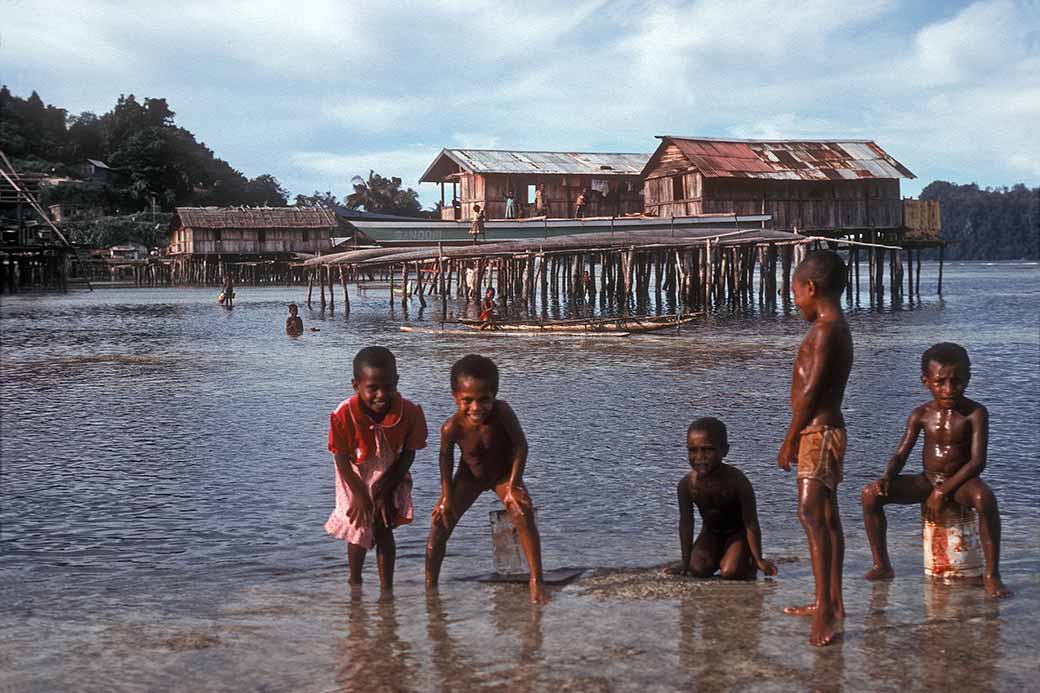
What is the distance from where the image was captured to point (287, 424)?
10242mm

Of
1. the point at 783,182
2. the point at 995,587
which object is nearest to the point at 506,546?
the point at 995,587

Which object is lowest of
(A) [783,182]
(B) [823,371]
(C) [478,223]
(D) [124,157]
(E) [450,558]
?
A: (E) [450,558]

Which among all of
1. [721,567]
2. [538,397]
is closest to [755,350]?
[538,397]

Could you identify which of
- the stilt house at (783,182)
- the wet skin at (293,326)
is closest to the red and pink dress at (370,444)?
the wet skin at (293,326)

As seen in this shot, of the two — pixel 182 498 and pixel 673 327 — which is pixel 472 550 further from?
pixel 673 327

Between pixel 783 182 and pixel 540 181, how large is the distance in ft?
30.4

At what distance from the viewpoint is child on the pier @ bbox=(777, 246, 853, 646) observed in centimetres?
367

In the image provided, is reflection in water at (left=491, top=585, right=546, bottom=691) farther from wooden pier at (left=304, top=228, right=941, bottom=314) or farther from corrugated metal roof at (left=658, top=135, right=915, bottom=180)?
corrugated metal roof at (left=658, top=135, right=915, bottom=180)

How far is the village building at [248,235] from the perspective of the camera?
61.7 metres

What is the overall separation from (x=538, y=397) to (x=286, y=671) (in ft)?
28.0

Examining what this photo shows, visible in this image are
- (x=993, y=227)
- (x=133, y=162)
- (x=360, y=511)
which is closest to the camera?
(x=360, y=511)

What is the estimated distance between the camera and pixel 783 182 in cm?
3925

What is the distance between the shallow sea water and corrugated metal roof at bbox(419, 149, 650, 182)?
29.3 m

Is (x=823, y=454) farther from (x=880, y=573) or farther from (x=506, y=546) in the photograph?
(x=506, y=546)
